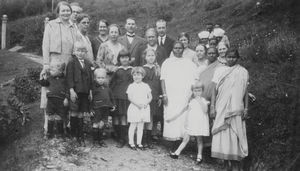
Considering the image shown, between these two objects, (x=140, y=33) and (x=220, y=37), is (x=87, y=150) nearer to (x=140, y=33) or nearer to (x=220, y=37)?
(x=220, y=37)

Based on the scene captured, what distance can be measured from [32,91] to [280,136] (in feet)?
19.6

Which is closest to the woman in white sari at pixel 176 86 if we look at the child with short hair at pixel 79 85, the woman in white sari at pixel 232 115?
the woman in white sari at pixel 232 115

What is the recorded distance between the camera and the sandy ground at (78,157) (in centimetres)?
599

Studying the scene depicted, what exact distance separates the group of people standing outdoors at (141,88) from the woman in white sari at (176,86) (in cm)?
2

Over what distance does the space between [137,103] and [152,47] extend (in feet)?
4.13

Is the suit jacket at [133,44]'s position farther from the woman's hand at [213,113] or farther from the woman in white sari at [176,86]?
the woman's hand at [213,113]

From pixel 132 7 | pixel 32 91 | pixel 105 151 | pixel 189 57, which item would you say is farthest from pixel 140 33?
pixel 105 151

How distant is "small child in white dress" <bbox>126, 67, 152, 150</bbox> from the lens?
6746 mm

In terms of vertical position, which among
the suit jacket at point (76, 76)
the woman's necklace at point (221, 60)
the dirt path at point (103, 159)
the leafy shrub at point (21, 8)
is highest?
the leafy shrub at point (21, 8)

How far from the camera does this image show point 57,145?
6.34m

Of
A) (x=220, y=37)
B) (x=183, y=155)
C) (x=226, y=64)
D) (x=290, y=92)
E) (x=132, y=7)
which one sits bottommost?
(x=183, y=155)

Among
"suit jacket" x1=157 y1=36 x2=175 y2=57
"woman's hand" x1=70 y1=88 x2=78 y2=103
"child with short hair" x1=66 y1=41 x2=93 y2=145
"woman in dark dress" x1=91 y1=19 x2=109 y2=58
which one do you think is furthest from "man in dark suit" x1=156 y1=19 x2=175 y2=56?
"woman's hand" x1=70 y1=88 x2=78 y2=103

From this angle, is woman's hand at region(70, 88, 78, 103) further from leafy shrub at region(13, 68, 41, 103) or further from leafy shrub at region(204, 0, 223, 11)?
leafy shrub at region(204, 0, 223, 11)

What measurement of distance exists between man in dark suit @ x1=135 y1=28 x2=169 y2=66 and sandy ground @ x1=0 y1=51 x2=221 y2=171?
1.61m
